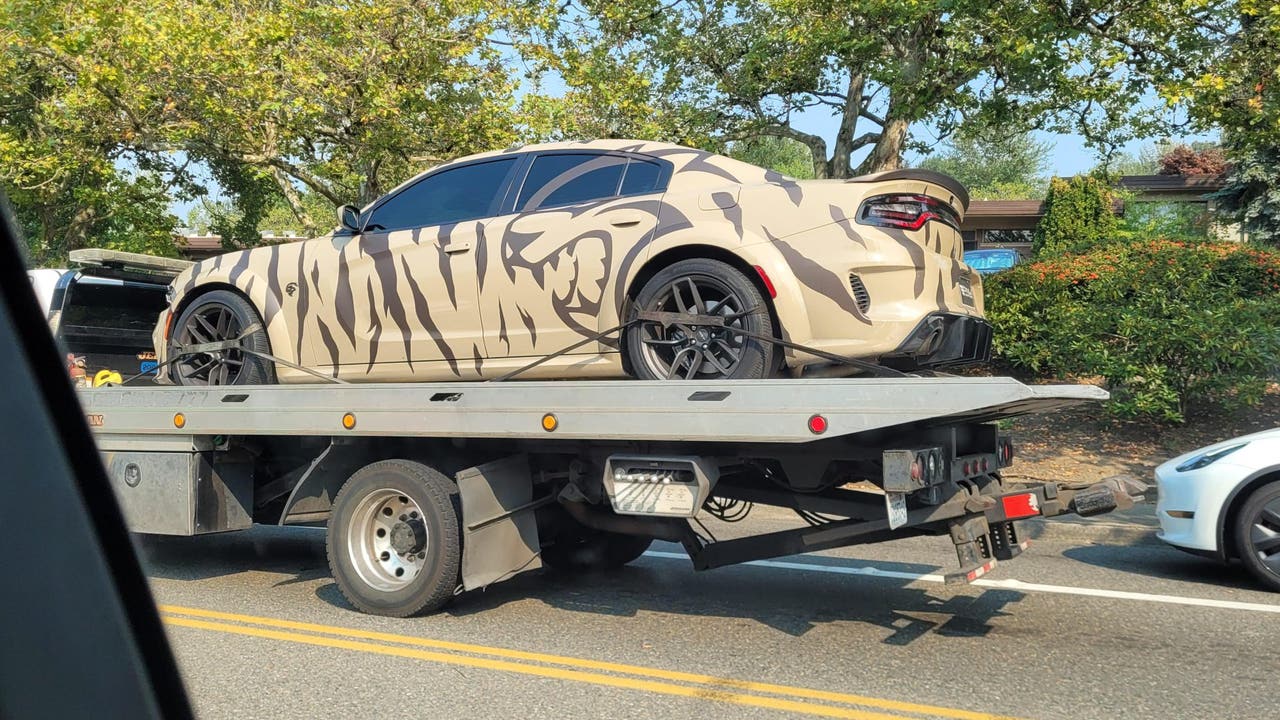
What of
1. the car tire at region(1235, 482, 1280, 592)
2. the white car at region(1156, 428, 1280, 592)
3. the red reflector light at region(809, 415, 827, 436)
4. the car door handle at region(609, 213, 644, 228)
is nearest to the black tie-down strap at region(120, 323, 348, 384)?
the car door handle at region(609, 213, 644, 228)

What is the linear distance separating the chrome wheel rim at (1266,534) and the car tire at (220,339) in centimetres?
596

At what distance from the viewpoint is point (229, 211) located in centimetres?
2384

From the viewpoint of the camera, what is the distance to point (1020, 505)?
16.8ft

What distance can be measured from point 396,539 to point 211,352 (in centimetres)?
192

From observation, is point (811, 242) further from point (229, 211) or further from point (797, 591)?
point (229, 211)

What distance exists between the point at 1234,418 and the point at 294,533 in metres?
10.0

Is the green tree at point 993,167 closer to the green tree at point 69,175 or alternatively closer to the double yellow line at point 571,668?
the green tree at point 69,175

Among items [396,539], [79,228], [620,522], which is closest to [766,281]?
[620,522]

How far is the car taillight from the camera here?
206 inches

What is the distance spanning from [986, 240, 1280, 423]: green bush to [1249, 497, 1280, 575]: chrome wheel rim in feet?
16.8

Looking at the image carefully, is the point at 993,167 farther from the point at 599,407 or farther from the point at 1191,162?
the point at 599,407

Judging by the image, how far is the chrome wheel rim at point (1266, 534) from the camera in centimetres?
634

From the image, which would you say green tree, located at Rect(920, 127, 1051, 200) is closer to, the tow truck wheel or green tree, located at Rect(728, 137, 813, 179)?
green tree, located at Rect(728, 137, 813, 179)

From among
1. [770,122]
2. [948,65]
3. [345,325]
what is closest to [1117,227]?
[770,122]
